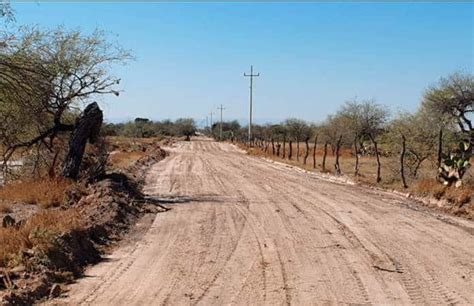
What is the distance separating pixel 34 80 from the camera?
15117 mm

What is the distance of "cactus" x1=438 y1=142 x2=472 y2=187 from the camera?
22.5 meters

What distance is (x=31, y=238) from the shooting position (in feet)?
36.0

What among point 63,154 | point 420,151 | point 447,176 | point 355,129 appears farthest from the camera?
point 355,129

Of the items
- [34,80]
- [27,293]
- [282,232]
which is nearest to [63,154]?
[34,80]

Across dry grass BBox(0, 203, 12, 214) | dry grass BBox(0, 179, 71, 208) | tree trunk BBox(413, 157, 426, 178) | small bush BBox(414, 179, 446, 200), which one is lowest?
dry grass BBox(0, 203, 12, 214)

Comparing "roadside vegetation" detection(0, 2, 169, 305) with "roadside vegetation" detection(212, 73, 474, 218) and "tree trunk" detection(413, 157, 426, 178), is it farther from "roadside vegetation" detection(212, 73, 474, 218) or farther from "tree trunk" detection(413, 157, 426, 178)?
"tree trunk" detection(413, 157, 426, 178)

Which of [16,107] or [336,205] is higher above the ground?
[16,107]

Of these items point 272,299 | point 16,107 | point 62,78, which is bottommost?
point 272,299

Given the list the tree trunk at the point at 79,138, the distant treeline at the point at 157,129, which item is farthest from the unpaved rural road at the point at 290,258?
the distant treeline at the point at 157,129

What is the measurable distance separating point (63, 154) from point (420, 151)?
20.1m

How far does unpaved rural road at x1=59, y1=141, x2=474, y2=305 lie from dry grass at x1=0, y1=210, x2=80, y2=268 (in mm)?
1089

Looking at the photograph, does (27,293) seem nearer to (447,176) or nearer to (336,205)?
(336,205)

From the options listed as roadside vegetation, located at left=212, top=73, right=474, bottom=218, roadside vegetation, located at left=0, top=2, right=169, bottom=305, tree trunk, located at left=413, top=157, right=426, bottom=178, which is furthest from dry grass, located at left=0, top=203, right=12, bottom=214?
tree trunk, located at left=413, top=157, right=426, bottom=178

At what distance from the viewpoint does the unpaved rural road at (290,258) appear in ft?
29.4
